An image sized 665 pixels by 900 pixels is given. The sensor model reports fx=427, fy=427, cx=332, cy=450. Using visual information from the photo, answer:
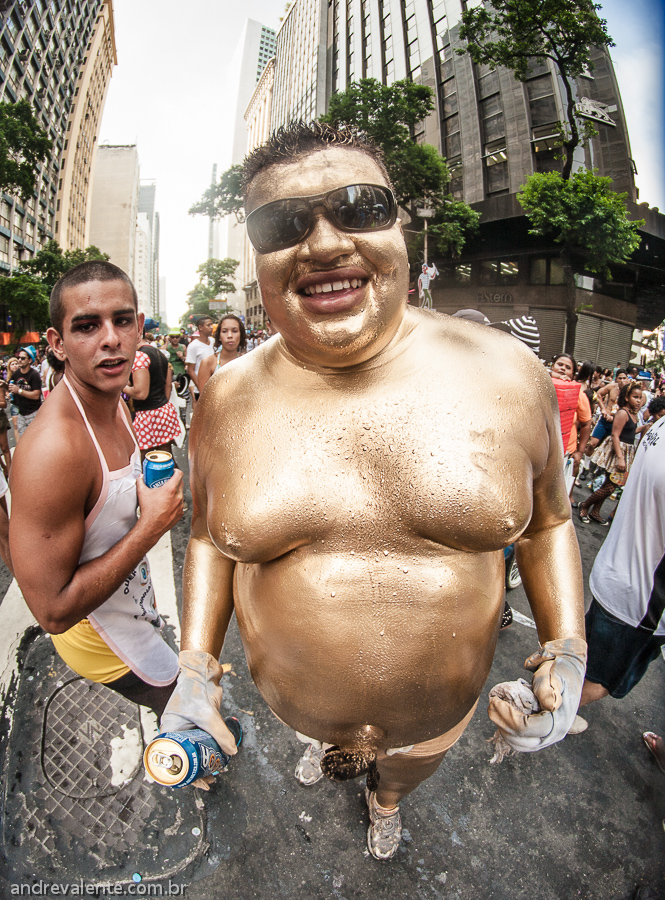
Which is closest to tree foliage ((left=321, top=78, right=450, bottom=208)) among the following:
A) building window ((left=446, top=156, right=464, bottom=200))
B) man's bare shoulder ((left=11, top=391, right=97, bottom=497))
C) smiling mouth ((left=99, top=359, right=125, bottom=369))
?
building window ((left=446, top=156, right=464, bottom=200))

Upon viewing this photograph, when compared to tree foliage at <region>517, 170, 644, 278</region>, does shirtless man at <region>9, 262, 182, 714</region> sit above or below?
below

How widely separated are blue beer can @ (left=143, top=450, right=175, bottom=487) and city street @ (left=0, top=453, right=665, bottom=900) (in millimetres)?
1448

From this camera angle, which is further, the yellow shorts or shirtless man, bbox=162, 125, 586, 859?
the yellow shorts

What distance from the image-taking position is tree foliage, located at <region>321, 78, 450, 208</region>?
5.65 m

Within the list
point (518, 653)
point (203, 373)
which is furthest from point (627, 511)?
point (203, 373)

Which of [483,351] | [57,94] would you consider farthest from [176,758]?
[57,94]

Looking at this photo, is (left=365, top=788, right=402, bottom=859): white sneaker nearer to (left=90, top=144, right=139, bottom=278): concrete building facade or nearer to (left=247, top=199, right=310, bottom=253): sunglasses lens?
(left=247, top=199, right=310, bottom=253): sunglasses lens

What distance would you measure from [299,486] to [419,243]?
1449cm

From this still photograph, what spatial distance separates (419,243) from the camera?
1349 centimetres

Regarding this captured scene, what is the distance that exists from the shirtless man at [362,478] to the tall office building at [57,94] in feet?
139

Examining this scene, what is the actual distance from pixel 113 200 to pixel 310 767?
94.1m

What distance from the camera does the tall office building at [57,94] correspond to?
122 feet

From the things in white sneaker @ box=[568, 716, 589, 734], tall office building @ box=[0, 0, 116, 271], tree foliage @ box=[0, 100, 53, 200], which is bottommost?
white sneaker @ box=[568, 716, 589, 734]

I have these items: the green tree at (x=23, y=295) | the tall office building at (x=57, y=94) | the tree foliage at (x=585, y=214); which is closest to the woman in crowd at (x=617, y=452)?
the tree foliage at (x=585, y=214)
